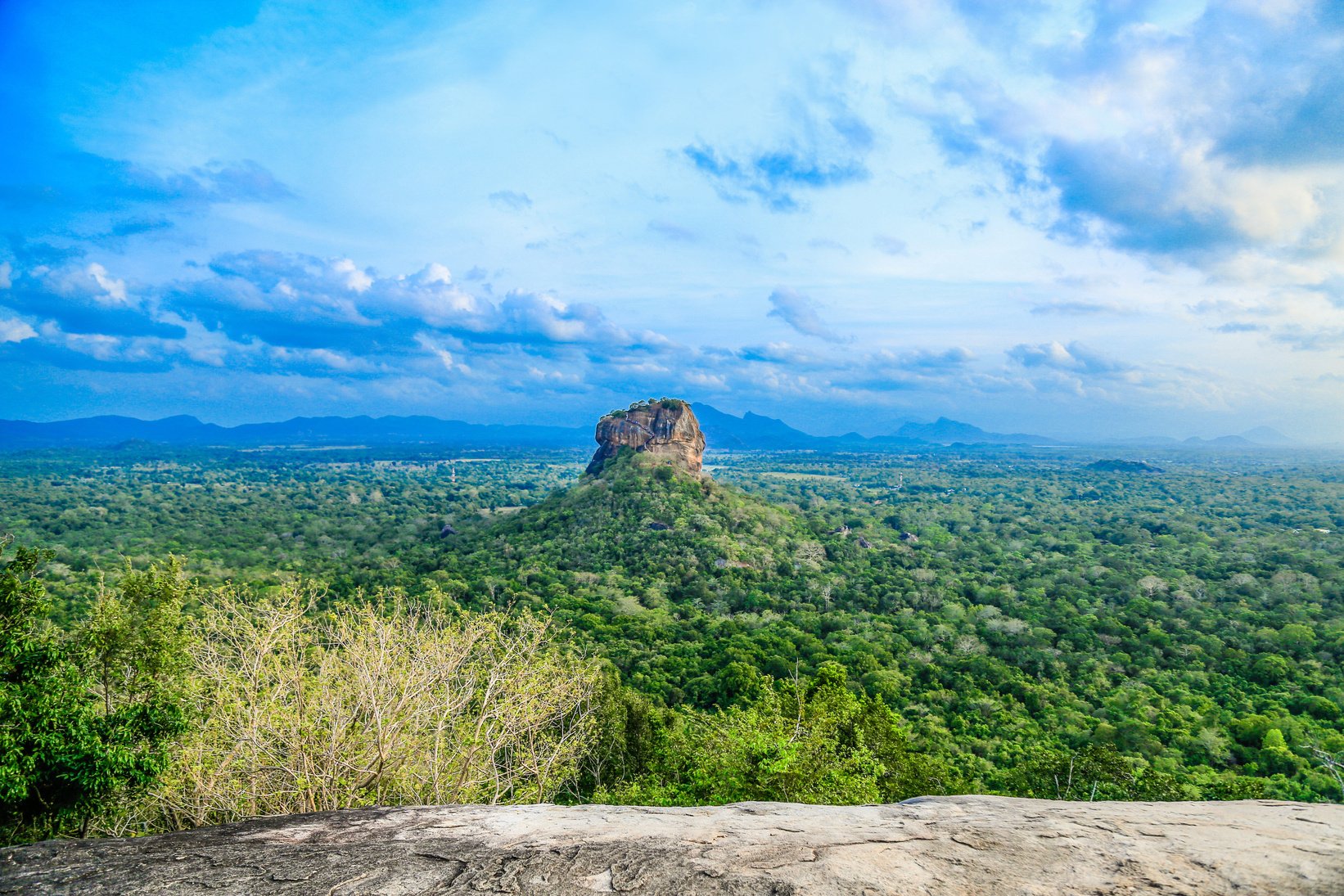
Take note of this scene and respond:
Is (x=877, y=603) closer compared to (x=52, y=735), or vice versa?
(x=52, y=735)

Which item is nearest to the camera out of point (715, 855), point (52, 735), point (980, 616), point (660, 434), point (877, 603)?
point (715, 855)

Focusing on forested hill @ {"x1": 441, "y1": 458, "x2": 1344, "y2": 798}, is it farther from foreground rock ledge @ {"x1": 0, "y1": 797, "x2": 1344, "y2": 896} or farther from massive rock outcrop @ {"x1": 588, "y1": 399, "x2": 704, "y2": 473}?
foreground rock ledge @ {"x1": 0, "y1": 797, "x2": 1344, "y2": 896}

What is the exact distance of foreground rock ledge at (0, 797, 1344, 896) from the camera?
5105 millimetres

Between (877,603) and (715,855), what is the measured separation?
42369 mm

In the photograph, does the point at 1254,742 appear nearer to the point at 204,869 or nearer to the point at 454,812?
the point at 454,812

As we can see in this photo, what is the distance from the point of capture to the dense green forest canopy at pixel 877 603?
21203 millimetres

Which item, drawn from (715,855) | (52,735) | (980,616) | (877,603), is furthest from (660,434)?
(715,855)

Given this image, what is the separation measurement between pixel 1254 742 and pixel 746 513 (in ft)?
134

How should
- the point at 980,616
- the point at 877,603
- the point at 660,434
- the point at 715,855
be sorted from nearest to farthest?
the point at 715,855 < the point at 980,616 < the point at 877,603 < the point at 660,434

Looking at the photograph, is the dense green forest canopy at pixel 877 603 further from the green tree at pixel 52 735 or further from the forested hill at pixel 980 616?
the green tree at pixel 52 735

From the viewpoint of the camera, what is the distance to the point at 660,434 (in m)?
66.2

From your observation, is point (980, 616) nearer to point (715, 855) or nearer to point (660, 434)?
point (660, 434)

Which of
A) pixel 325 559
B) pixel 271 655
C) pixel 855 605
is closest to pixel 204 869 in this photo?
pixel 271 655

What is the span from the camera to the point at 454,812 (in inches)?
260
